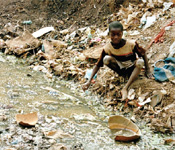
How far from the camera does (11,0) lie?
25.5ft

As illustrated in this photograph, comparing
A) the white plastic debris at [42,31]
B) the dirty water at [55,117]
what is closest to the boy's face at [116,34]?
the dirty water at [55,117]

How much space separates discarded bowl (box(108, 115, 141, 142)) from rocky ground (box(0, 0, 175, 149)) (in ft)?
0.88

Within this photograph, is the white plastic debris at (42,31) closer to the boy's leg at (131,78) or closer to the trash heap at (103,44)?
the trash heap at (103,44)

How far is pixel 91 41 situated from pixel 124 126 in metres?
2.88

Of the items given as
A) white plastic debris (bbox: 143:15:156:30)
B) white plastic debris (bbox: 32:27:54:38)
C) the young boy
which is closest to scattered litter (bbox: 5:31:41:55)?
white plastic debris (bbox: 32:27:54:38)

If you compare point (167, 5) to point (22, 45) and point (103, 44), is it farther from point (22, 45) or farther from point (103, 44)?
point (22, 45)

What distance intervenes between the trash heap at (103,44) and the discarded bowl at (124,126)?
27 cm

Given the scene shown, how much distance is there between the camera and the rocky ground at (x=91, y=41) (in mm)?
3287

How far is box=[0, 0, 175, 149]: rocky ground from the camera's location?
3.29 meters

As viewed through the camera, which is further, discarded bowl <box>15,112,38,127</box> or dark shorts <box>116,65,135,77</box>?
dark shorts <box>116,65,135,77</box>

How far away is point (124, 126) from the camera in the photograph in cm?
284

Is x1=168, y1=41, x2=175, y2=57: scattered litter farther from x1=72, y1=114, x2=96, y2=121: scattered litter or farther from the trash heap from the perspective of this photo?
x1=72, y1=114, x2=96, y2=121: scattered litter

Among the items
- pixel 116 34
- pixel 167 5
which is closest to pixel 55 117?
pixel 116 34

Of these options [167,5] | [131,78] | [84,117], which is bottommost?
[84,117]
